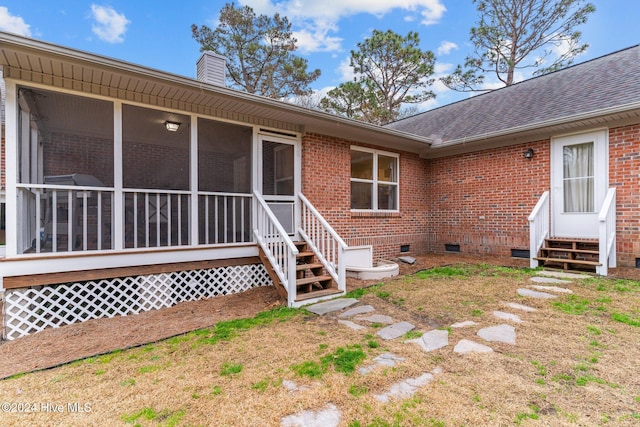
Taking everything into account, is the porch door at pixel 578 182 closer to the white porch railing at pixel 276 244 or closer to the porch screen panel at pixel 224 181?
the white porch railing at pixel 276 244

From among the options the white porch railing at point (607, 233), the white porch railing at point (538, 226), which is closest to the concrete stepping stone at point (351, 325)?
the white porch railing at point (538, 226)

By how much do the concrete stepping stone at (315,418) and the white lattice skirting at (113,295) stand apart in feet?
11.5

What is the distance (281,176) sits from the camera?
6.36m

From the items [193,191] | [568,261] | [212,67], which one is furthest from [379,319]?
[212,67]

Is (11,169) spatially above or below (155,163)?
below

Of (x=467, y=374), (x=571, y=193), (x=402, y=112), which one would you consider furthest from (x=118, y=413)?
(x=402, y=112)

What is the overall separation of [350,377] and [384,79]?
17.3m

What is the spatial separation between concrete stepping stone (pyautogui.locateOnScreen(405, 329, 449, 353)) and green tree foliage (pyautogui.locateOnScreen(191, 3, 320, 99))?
50.0 feet

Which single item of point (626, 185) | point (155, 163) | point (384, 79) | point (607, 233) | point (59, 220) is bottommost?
point (607, 233)

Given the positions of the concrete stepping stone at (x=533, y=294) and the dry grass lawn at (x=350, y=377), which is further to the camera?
the concrete stepping stone at (x=533, y=294)

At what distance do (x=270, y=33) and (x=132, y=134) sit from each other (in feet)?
36.6

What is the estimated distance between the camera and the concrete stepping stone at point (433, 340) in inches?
121

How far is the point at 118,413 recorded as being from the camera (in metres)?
2.15

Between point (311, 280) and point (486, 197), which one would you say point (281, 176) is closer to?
point (311, 280)
